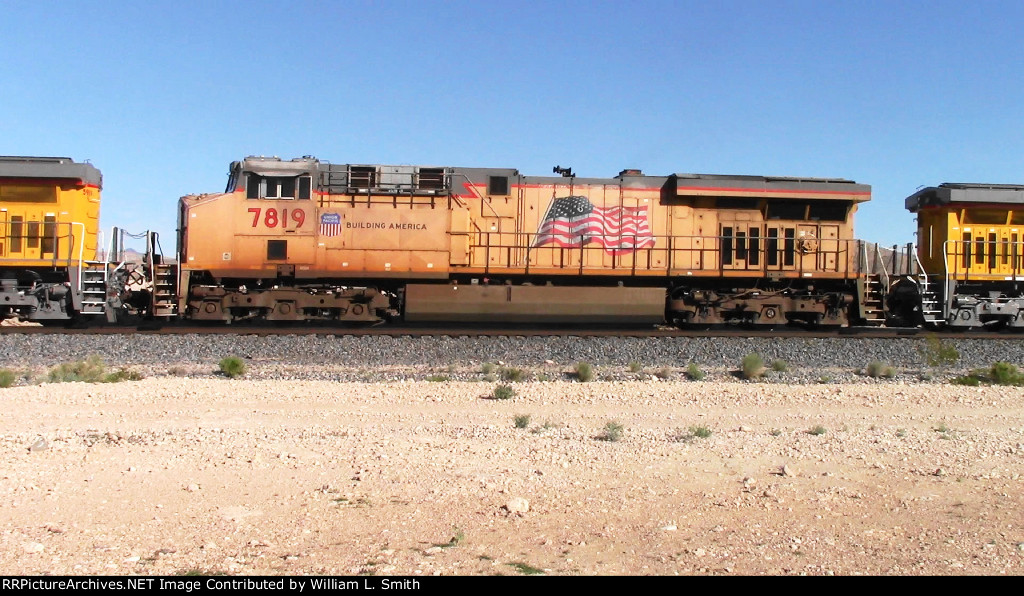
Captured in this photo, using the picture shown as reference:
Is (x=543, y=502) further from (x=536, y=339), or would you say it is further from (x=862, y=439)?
(x=536, y=339)

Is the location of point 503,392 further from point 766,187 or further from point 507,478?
point 766,187

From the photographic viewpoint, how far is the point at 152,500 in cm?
570

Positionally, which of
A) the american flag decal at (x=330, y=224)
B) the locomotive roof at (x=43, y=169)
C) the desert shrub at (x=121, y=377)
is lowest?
the desert shrub at (x=121, y=377)

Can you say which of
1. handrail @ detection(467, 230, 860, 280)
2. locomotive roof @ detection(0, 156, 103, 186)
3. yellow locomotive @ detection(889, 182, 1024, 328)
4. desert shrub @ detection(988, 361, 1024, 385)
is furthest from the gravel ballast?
yellow locomotive @ detection(889, 182, 1024, 328)

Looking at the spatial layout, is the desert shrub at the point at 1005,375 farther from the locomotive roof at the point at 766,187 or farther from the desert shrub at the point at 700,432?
the desert shrub at the point at 700,432

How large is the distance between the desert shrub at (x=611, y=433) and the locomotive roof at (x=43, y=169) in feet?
44.5

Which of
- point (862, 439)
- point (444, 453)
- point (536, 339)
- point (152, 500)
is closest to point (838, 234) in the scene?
point (536, 339)

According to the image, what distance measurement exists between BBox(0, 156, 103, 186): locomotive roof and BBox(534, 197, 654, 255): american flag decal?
9.71 m

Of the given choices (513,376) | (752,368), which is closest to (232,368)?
(513,376)

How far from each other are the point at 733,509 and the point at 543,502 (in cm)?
134

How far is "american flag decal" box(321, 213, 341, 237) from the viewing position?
1695 centimetres

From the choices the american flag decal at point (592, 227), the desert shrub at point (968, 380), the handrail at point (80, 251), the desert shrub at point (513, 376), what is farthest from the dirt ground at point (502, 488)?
the american flag decal at point (592, 227)

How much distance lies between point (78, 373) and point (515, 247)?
344 inches

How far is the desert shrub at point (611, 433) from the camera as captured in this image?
318 inches
